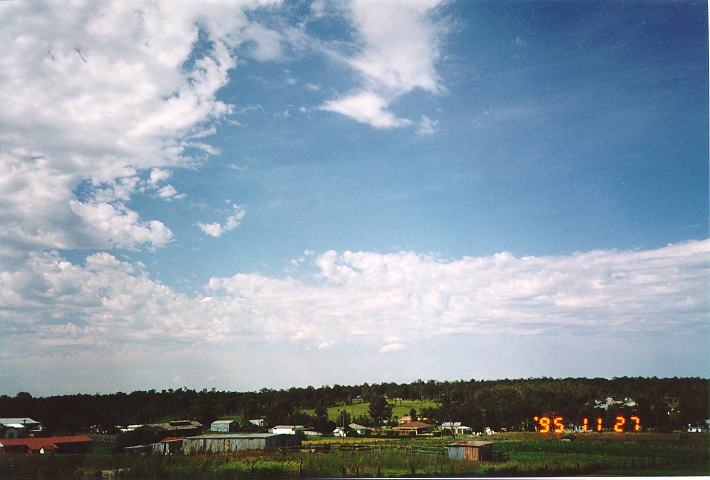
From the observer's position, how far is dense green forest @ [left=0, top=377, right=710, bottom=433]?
30.6m

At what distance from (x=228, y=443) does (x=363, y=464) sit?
652cm

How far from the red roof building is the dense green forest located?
2.02 m

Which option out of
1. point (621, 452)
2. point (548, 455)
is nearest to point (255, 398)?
point (548, 455)

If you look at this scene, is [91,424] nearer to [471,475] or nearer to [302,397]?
[302,397]

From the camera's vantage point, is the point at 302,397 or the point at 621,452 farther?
the point at 302,397

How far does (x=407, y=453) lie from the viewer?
25047 millimetres

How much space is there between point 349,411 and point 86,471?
22.8 metres

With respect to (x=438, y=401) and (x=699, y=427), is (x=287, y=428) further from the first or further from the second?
(x=699, y=427)

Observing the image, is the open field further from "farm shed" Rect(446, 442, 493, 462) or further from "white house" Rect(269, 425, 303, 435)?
"white house" Rect(269, 425, 303, 435)

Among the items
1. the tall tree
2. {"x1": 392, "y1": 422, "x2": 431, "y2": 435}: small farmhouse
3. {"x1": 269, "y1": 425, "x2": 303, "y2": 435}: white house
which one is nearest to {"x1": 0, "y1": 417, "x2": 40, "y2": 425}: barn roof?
{"x1": 269, "y1": 425, "x2": 303, "y2": 435}: white house

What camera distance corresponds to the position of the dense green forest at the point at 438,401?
30609 millimetres

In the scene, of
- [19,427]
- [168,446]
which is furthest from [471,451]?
[19,427]

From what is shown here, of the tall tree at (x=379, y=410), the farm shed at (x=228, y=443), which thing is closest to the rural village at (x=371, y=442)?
the farm shed at (x=228, y=443)

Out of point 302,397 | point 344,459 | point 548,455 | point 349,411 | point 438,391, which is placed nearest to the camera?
point 344,459
